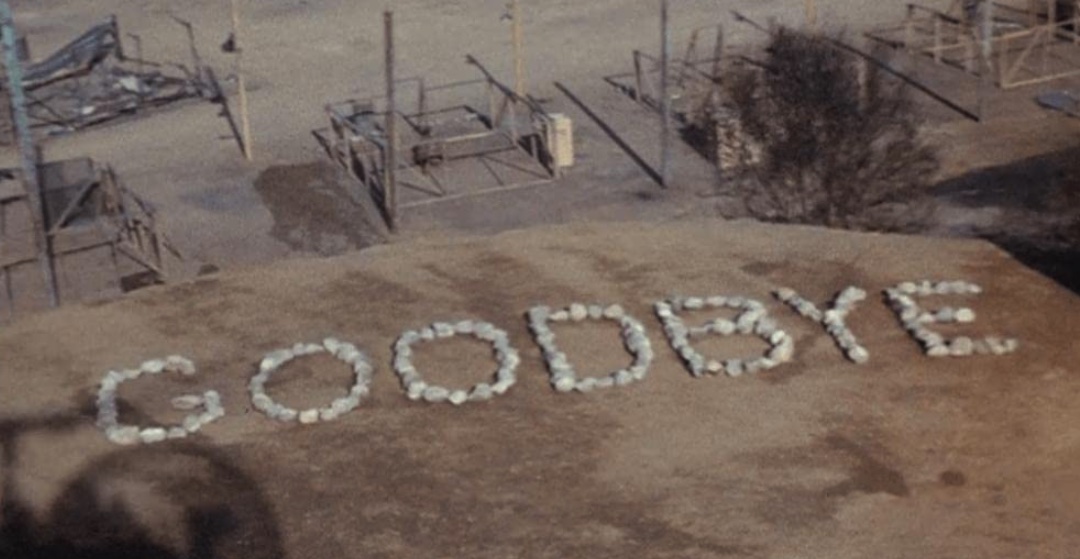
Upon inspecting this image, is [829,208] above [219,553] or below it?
below

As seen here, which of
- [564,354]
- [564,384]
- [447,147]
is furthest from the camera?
[447,147]

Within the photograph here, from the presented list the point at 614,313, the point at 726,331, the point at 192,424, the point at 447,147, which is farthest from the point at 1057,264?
the point at 447,147

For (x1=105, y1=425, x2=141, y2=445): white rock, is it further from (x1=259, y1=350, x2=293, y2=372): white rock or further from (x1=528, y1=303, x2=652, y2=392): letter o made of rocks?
(x1=528, y1=303, x2=652, y2=392): letter o made of rocks

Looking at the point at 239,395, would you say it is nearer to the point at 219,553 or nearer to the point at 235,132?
the point at 219,553

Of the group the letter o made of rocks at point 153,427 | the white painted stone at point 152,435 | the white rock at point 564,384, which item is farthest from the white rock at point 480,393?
the white painted stone at point 152,435

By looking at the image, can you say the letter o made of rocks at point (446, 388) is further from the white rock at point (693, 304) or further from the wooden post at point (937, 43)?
the wooden post at point (937, 43)

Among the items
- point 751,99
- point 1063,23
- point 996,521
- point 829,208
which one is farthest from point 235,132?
point 996,521

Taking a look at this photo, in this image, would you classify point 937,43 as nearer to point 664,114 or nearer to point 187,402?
→ point 664,114
